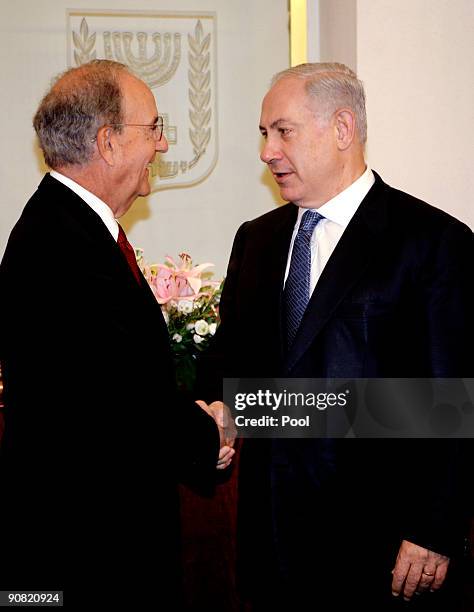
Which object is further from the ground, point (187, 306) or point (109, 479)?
point (187, 306)

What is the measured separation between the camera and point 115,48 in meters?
3.37

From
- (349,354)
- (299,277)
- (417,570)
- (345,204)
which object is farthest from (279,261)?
(417,570)

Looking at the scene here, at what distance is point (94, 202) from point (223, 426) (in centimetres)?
74

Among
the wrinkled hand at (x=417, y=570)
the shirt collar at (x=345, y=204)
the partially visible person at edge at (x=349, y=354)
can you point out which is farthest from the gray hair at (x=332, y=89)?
the wrinkled hand at (x=417, y=570)

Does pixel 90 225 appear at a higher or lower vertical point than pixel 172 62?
lower

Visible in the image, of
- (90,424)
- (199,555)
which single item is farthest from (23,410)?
(199,555)

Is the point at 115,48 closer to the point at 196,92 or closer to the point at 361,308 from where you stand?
the point at 196,92

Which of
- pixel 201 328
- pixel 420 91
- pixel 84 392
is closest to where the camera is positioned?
pixel 84 392

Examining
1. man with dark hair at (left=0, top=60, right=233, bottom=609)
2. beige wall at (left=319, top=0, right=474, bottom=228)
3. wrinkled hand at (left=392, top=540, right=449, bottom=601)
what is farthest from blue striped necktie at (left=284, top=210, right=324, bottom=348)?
beige wall at (left=319, top=0, right=474, bottom=228)

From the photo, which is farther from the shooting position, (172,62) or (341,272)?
(172,62)

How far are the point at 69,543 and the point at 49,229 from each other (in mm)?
710

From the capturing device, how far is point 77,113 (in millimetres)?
2053

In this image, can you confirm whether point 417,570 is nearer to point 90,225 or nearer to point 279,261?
point 279,261

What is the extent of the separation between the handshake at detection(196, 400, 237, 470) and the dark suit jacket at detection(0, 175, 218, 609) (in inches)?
14.7
